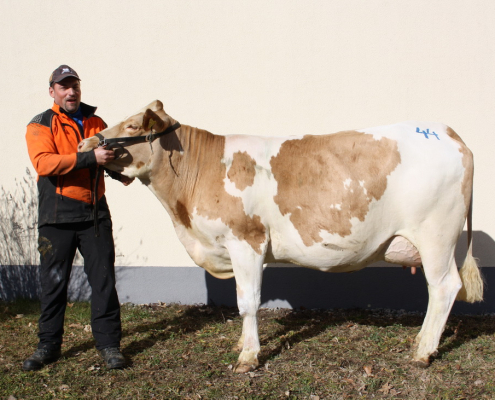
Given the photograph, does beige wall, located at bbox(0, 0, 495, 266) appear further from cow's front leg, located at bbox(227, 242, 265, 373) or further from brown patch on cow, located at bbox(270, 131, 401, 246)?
cow's front leg, located at bbox(227, 242, 265, 373)

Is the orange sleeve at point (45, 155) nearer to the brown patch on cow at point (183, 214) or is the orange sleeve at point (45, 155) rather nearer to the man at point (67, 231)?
the man at point (67, 231)

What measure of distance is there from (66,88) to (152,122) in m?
0.86

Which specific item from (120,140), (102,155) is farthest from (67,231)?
(120,140)

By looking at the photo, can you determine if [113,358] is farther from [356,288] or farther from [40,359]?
[356,288]

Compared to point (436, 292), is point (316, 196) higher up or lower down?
higher up

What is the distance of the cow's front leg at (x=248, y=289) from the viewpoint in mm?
3797

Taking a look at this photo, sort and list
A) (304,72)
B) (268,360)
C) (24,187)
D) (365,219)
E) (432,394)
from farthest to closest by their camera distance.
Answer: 1. (24,187)
2. (304,72)
3. (268,360)
4. (365,219)
5. (432,394)

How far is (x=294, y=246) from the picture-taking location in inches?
152

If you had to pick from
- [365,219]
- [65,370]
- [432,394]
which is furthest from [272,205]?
[65,370]

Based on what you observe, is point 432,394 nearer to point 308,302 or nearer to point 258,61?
point 308,302

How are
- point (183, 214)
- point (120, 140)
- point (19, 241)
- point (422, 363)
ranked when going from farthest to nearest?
point (19, 241), point (183, 214), point (422, 363), point (120, 140)

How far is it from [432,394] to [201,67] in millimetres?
4321

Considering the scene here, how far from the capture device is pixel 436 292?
385cm

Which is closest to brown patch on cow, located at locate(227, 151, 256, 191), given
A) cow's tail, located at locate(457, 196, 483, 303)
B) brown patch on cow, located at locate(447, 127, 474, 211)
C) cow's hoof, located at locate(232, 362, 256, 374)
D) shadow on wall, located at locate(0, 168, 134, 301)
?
cow's hoof, located at locate(232, 362, 256, 374)
